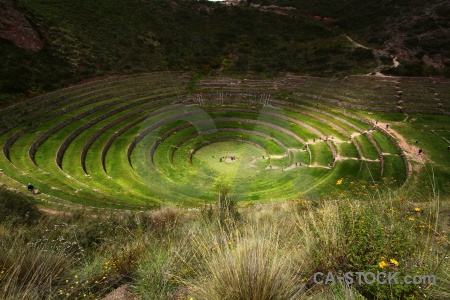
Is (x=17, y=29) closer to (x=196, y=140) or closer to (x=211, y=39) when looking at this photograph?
(x=196, y=140)

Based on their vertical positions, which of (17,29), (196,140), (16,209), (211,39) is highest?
(211,39)

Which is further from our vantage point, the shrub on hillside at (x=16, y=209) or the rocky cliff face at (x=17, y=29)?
the rocky cliff face at (x=17, y=29)

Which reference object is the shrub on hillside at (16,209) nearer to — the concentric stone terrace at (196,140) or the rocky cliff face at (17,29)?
the concentric stone terrace at (196,140)

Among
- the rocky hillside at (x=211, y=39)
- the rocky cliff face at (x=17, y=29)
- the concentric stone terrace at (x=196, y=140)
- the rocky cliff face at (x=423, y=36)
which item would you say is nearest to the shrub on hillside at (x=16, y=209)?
the concentric stone terrace at (x=196, y=140)

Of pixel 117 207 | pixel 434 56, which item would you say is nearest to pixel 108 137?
pixel 117 207

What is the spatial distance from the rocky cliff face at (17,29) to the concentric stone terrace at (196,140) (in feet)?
36.1

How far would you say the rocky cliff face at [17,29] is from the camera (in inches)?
1566

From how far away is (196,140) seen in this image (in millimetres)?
Result: 35562

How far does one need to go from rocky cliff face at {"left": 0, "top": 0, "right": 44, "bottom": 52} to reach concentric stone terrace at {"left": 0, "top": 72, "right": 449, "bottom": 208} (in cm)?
1100

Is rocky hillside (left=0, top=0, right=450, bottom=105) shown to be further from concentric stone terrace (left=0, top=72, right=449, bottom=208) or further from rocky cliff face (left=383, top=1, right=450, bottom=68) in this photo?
concentric stone terrace (left=0, top=72, right=449, bottom=208)

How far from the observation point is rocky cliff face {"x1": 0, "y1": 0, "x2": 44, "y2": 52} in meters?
39.8

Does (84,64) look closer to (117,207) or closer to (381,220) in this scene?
(117,207)

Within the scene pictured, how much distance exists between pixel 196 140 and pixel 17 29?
34.5 meters

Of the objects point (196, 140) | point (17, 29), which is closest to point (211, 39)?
point (17, 29)
